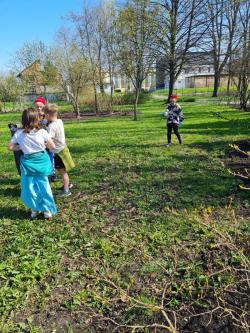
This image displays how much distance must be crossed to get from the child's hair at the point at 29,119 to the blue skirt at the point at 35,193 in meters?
0.56

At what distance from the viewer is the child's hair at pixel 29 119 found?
451cm

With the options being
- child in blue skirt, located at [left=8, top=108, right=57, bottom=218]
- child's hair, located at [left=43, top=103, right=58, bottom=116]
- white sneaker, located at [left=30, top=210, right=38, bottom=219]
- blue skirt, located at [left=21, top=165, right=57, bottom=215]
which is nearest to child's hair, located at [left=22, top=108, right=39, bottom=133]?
child in blue skirt, located at [left=8, top=108, right=57, bottom=218]

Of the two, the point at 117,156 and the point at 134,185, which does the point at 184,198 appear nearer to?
the point at 134,185

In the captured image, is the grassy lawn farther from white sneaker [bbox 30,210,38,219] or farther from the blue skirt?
the blue skirt

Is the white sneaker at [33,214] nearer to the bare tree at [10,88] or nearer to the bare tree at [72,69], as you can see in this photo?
the bare tree at [72,69]

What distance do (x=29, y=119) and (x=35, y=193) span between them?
103 centimetres

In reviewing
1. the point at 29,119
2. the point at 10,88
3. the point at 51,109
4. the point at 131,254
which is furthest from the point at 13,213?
the point at 10,88

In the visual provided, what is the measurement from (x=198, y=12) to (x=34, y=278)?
27732 mm

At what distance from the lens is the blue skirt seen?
15.2 ft

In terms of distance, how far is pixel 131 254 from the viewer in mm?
3811

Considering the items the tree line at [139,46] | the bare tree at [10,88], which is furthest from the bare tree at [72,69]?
the bare tree at [10,88]

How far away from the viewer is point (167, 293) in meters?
3.11

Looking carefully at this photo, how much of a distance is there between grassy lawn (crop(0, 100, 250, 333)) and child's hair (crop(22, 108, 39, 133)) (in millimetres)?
1357

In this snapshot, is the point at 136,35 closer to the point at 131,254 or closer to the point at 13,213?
the point at 13,213
